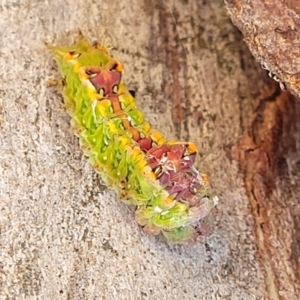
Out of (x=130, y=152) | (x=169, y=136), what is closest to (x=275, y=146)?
(x=169, y=136)

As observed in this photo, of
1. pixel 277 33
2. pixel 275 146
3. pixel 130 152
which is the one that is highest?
pixel 277 33

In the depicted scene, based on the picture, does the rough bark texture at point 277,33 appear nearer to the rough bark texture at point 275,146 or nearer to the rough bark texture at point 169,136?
the rough bark texture at point 275,146

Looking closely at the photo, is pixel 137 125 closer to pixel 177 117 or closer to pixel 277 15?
pixel 177 117

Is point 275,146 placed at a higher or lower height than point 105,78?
lower

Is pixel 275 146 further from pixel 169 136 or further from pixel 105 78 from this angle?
pixel 105 78

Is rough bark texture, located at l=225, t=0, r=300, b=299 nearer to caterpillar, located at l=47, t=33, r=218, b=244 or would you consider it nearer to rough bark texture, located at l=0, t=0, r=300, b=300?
rough bark texture, located at l=0, t=0, r=300, b=300

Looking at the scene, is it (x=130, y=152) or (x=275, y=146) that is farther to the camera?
(x=275, y=146)

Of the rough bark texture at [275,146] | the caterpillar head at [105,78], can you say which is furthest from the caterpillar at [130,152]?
the rough bark texture at [275,146]
